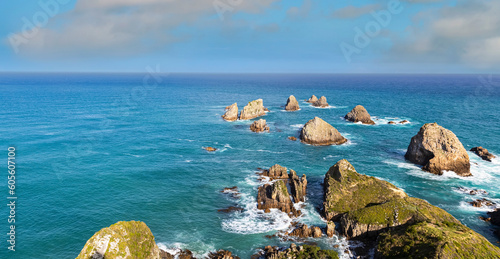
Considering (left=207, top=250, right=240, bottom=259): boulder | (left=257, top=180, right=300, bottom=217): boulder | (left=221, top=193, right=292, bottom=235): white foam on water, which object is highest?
(left=257, top=180, right=300, bottom=217): boulder

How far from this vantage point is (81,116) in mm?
126312

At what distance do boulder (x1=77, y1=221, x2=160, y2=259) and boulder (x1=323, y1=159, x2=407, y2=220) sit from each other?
97.7 ft

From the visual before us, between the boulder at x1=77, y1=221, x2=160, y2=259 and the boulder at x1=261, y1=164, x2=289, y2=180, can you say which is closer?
the boulder at x1=77, y1=221, x2=160, y2=259

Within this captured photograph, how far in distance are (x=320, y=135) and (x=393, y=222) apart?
4926 cm

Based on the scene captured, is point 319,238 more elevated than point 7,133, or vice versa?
point 7,133

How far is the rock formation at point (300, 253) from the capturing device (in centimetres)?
3762

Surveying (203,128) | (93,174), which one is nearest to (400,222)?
(93,174)

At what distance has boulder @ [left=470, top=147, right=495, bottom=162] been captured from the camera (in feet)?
250

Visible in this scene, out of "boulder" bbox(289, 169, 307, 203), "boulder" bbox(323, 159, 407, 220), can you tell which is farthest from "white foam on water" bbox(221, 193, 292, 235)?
"boulder" bbox(323, 159, 407, 220)

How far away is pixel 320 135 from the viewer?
90.7 meters

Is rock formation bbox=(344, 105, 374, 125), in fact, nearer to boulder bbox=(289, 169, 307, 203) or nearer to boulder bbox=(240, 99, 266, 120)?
boulder bbox=(240, 99, 266, 120)

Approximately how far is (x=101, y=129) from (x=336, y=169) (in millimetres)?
86394

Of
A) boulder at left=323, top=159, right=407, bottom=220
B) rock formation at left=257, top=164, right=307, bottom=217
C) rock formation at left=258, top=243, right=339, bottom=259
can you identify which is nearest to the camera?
rock formation at left=258, top=243, right=339, bottom=259

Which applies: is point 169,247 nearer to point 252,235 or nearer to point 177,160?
point 252,235
